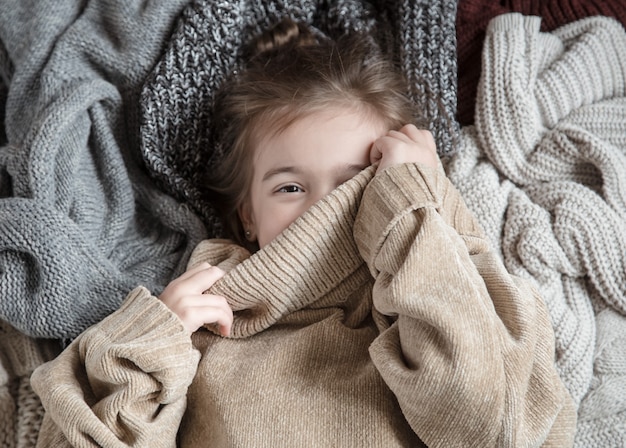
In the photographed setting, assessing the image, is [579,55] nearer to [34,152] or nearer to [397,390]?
[397,390]

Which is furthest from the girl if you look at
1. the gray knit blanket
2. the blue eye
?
the gray knit blanket

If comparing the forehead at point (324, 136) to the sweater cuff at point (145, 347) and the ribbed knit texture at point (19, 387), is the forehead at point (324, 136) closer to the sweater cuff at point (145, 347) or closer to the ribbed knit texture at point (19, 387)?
the sweater cuff at point (145, 347)

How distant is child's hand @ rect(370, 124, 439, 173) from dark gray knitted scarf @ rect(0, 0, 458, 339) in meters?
0.13

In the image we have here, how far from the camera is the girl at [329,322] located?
90cm

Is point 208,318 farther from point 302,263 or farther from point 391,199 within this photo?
point 391,199

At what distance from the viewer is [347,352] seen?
105cm

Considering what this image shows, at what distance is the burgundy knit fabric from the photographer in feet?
4.33

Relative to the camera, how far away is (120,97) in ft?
4.17

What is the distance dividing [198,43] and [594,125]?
719mm

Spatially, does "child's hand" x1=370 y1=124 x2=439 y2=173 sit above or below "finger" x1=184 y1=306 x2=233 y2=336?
above

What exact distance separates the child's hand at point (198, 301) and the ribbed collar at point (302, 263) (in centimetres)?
3

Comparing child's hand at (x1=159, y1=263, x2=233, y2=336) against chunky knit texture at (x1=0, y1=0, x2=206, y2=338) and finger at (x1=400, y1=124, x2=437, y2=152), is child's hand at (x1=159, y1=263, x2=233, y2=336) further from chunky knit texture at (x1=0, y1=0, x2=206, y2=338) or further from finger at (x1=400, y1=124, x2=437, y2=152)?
finger at (x1=400, y1=124, x2=437, y2=152)

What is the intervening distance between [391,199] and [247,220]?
1.18ft

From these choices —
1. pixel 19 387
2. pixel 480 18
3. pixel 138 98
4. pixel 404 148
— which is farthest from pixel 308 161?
pixel 19 387
